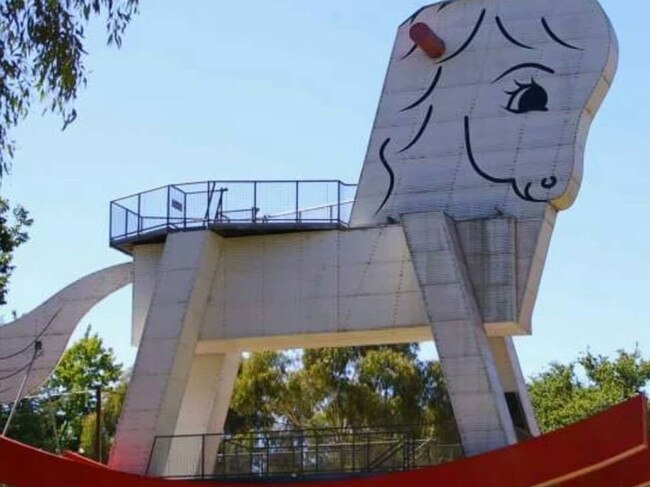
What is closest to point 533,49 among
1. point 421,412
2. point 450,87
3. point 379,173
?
point 450,87

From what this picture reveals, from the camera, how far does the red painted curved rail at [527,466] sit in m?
21.6

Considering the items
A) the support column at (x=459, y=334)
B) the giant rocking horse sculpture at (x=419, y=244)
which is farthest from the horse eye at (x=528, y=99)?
the support column at (x=459, y=334)

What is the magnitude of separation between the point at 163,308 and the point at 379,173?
4669mm

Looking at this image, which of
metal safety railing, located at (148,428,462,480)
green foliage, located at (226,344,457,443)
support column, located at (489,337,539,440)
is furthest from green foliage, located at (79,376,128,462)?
support column, located at (489,337,539,440)

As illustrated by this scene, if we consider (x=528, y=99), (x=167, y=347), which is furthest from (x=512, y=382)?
(x=167, y=347)

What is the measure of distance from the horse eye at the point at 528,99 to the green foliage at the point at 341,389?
2144cm

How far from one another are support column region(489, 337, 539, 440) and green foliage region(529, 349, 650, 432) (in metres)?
26.3

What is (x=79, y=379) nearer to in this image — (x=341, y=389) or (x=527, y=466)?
(x=341, y=389)

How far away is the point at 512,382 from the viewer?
28.2 meters

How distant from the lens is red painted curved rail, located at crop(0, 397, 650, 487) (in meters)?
21.6

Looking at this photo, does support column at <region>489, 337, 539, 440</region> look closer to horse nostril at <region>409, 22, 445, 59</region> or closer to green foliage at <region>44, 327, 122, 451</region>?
horse nostril at <region>409, 22, 445, 59</region>

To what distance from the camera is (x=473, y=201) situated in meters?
26.9

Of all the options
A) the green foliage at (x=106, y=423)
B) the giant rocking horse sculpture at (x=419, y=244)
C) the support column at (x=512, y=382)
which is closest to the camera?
the giant rocking horse sculpture at (x=419, y=244)

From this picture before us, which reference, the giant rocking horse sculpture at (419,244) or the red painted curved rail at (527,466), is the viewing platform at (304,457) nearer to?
the giant rocking horse sculpture at (419,244)
